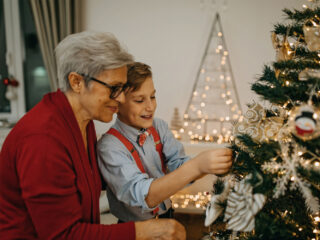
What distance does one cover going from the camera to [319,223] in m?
0.81

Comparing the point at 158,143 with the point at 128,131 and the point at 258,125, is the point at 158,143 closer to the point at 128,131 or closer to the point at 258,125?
the point at 128,131

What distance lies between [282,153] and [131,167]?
519mm

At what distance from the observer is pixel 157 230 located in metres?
0.91

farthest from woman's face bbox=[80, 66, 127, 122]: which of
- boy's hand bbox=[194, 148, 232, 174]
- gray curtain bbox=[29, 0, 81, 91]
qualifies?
gray curtain bbox=[29, 0, 81, 91]

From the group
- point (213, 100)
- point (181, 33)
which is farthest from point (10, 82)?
point (213, 100)

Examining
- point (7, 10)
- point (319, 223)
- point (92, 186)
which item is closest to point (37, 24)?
point (7, 10)

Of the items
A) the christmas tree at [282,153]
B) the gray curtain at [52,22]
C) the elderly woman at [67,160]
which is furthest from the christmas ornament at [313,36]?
the gray curtain at [52,22]

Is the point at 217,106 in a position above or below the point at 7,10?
→ below

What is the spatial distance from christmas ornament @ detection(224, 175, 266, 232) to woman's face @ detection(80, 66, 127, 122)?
54cm

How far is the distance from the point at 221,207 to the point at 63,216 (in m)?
0.49

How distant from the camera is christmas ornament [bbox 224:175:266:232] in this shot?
62 cm

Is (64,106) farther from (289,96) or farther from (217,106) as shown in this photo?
(217,106)

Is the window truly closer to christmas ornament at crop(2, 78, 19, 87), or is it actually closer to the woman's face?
christmas ornament at crop(2, 78, 19, 87)

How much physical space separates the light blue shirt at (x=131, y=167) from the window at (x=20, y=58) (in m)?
2.30
